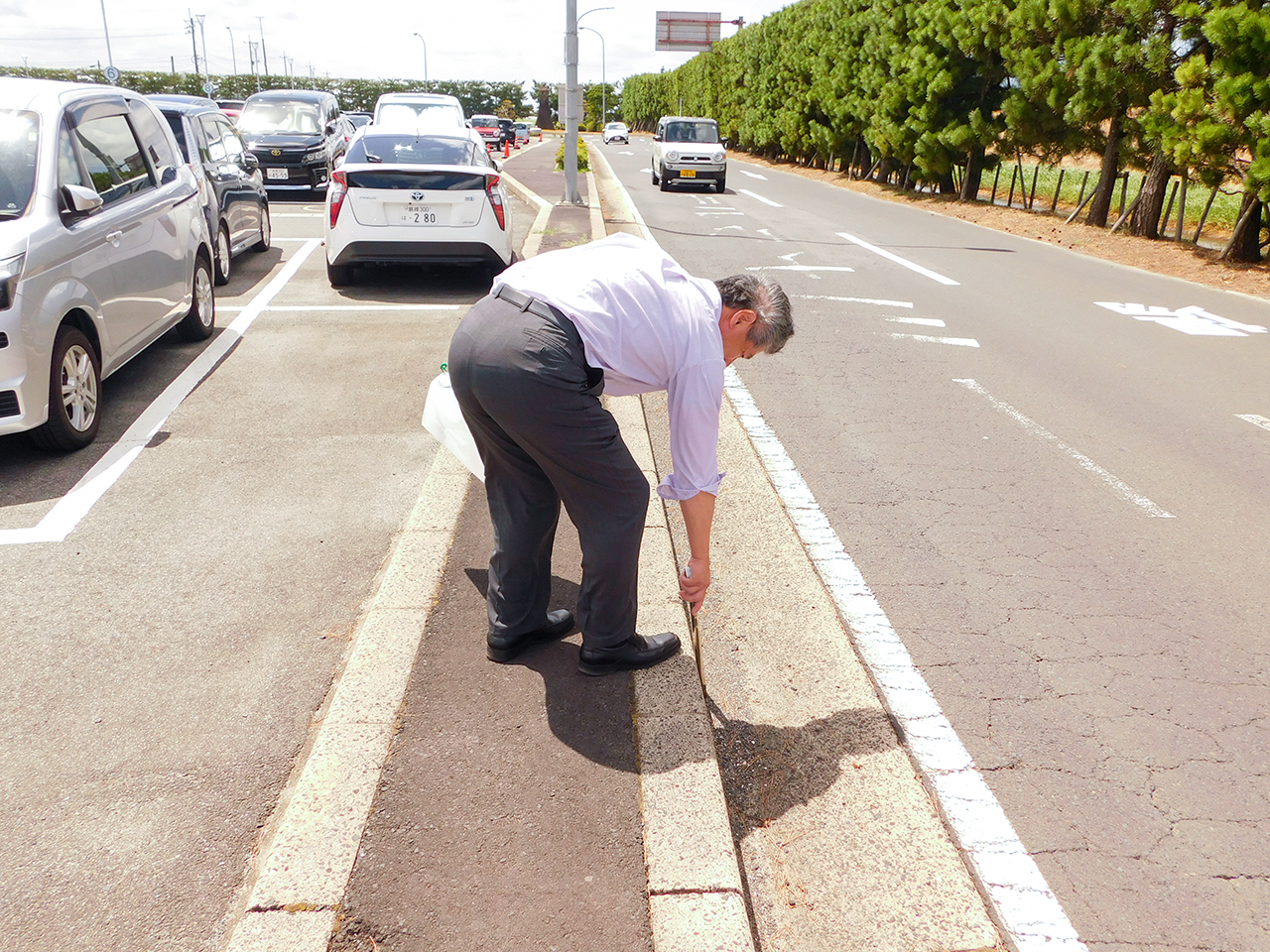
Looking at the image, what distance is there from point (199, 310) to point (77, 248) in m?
2.31

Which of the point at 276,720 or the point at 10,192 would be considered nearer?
the point at 276,720

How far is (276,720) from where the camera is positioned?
3.11 m

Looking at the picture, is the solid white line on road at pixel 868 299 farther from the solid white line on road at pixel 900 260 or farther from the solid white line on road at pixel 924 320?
the solid white line on road at pixel 900 260

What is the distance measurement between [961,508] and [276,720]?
3.32 m

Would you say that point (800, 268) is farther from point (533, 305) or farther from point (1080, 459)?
point (533, 305)

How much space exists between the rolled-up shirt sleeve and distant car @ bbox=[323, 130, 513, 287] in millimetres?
7075

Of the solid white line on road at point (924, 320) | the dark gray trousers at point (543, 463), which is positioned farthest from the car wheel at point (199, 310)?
the solid white line on road at point (924, 320)

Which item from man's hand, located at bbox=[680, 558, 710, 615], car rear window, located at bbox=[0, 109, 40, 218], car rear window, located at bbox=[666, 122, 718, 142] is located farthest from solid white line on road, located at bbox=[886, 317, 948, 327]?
car rear window, located at bbox=[666, 122, 718, 142]

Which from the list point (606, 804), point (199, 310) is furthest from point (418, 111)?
point (606, 804)

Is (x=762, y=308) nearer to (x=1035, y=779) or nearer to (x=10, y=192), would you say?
(x=1035, y=779)

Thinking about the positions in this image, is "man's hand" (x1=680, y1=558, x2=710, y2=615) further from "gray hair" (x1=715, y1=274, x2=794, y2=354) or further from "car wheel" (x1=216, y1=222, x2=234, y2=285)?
"car wheel" (x1=216, y1=222, x2=234, y2=285)

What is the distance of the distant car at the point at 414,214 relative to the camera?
9.16m

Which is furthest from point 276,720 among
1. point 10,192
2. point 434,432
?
point 10,192

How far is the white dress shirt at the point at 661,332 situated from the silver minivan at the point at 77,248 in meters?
3.34
